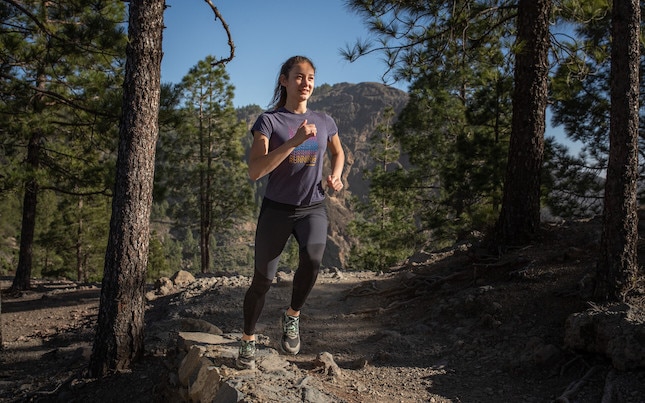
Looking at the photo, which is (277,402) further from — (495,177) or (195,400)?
(495,177)

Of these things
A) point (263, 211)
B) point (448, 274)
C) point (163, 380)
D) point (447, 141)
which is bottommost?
point (163, 380)

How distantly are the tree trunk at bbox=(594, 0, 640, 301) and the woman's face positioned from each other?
3.37m

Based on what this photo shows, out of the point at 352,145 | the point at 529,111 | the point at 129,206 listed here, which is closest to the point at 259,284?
the point at 129,206

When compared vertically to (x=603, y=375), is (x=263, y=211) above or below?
above

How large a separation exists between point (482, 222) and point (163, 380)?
721 centimetres

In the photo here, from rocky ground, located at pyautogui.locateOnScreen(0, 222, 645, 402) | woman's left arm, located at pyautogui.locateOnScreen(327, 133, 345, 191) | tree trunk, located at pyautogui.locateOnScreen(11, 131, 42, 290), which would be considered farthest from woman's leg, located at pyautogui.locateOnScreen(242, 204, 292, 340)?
tree trunk, located at pyautogui.locateOnScreen(11, 131, 42, 290)

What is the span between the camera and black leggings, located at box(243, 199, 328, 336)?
130 inches

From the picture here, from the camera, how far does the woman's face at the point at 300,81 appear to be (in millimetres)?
3328

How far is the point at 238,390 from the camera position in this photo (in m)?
3.14

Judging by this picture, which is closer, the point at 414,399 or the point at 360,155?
the point at 414,399

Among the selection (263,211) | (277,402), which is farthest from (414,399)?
(263,211)

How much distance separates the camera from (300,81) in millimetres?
3328

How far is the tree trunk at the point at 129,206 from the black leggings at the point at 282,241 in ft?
7.11

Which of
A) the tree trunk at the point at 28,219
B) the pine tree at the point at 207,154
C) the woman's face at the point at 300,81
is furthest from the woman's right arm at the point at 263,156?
the pine tree at the point at 207,154
